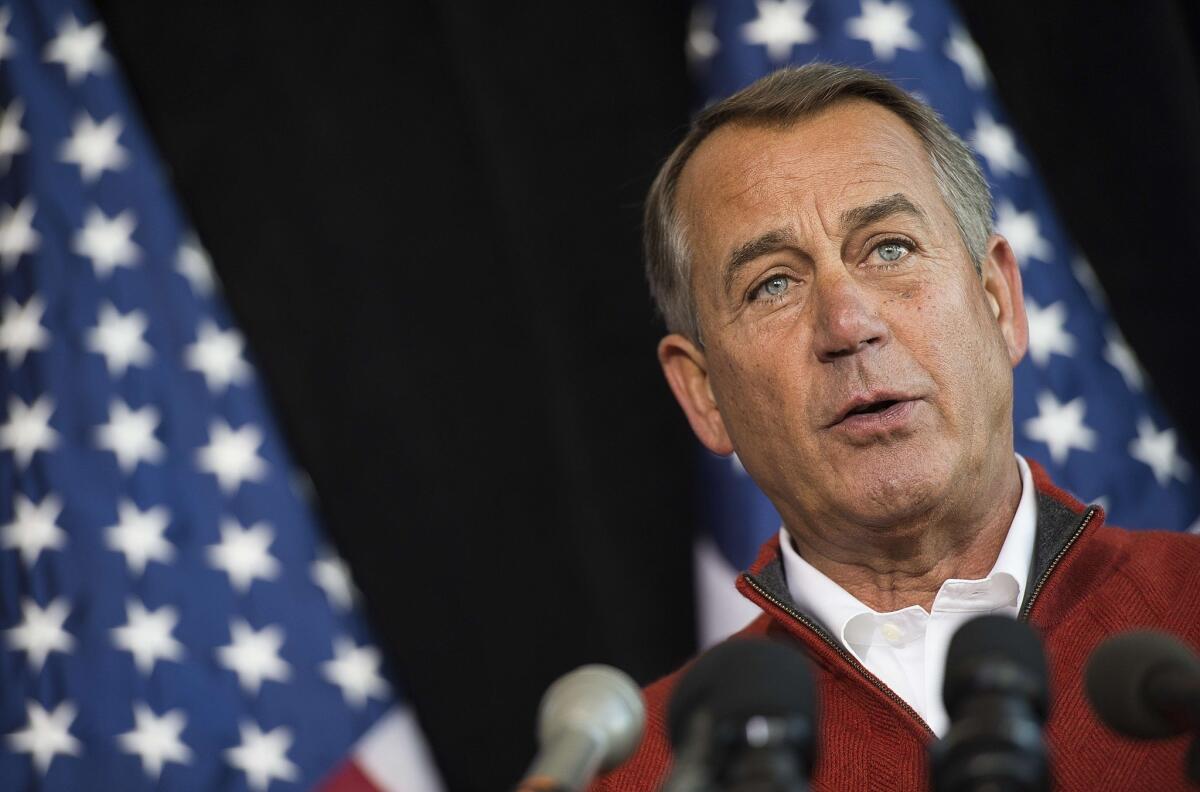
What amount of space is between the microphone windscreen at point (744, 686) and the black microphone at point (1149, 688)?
0.69 feet

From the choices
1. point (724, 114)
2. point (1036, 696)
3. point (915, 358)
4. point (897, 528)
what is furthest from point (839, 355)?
point (1036, 696)

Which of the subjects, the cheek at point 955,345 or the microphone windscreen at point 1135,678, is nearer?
the microphone windscreen at point 1135,678

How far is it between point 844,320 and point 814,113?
0.43 meters

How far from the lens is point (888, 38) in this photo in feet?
9.07

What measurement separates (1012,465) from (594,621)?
123cm

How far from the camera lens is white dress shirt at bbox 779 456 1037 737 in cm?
177

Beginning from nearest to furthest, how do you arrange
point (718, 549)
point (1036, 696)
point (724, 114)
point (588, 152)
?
point (1036, 696) < point (724, 114) < point (718, 549) < point (588, 152)

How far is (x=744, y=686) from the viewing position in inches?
35.9

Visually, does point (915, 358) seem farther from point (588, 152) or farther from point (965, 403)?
point (588, 152)

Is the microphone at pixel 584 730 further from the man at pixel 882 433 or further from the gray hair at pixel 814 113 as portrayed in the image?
the gray hair at pixel 814 113

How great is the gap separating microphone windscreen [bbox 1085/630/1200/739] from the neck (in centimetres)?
85

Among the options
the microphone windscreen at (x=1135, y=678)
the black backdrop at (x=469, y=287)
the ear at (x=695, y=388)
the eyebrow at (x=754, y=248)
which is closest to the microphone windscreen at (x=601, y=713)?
the microphone windscreen at (x=1135, y=678)

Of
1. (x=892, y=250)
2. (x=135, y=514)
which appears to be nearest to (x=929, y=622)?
(x=892, y=250)

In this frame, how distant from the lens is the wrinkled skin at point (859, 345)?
1.78 m
